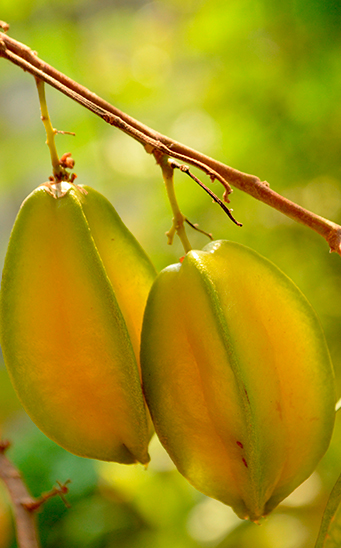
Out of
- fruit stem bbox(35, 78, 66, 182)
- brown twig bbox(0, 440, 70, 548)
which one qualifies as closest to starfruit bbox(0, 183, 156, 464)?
fruit stem bbox(35, 78, 66, 182)

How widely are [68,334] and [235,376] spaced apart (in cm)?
19

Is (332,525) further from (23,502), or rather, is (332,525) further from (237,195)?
(237,195)

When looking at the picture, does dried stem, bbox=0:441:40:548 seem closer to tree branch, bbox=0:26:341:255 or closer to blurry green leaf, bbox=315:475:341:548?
blurry green leaf, bbox=315:475:341:548

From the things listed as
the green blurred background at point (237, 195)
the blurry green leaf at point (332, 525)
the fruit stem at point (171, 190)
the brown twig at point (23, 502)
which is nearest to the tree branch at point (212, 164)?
the fruit stem at point (171, 190)

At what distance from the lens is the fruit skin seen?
1.91 ft

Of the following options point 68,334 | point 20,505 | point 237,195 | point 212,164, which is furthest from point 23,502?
point 237,195

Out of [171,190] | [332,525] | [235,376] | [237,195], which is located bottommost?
[332,525]

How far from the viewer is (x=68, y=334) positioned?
60 centimetres

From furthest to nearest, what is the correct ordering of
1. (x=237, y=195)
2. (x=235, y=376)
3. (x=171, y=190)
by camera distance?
1. (x=237, y=195)
2. (x=171, y=190)
3. (x=235, y=376)

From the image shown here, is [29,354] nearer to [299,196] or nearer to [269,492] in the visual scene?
[269,492]

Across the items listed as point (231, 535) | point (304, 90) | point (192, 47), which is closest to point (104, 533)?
point (231, 535)

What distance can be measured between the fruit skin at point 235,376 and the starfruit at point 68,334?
1.7 inches

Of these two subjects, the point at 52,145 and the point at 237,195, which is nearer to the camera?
the point at 52,145

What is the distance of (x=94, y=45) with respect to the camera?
2277 mm
